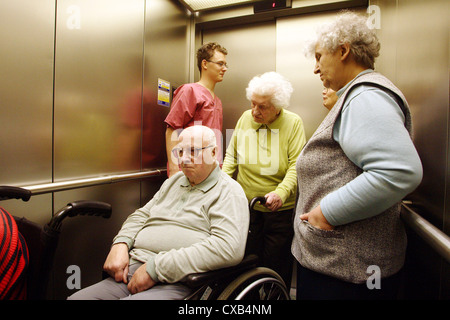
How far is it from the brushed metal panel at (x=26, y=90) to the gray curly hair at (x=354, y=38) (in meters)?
1.51

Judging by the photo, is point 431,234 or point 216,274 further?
point 216,274

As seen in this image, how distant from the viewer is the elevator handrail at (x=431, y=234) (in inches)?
31.4

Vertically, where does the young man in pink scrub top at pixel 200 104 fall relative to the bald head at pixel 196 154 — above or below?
above

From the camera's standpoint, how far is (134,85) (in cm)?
222

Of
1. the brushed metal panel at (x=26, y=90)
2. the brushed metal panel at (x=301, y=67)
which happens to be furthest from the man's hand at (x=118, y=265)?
the brushed metal panel at (x=301, y=67)

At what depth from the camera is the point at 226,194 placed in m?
1.39

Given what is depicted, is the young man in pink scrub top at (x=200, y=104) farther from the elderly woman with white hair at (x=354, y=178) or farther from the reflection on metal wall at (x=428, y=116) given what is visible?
the reflection on metal wall at (x=428, y=116)

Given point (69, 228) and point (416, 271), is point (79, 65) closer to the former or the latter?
point (69, 228)

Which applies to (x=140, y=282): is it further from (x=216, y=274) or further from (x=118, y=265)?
(x=216, y=274)

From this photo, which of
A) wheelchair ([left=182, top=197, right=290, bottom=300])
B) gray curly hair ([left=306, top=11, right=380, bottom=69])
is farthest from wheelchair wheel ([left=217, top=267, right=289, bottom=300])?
gray curly hair ([left=306, top=11, right=380, bottom=69])

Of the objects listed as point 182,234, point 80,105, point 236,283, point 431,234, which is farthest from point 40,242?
point 431,234

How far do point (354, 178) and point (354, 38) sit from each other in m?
0.53

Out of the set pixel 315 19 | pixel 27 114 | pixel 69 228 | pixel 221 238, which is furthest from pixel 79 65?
pixel 315 19

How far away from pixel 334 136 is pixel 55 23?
1.69 meters
